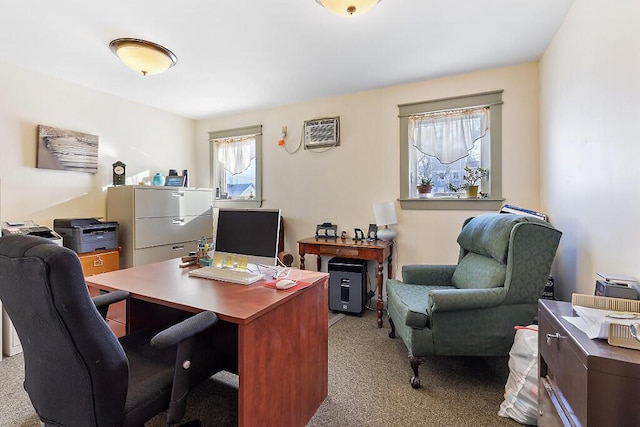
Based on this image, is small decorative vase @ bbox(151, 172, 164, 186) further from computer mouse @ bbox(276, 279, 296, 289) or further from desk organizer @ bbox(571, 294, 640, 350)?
desk organizer @ bbox(571, 294, 640, 350)


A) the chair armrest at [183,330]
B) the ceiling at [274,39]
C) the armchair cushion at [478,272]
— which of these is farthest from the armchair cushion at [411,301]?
the ceiling at [274,39]

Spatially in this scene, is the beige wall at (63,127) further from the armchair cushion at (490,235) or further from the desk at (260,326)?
the armchair cushion at (490,235)

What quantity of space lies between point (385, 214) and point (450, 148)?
38.3 inches

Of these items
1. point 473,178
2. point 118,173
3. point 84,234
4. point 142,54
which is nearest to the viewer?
point 142,54

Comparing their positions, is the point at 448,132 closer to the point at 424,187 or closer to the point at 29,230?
the point at 424,187

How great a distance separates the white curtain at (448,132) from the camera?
10.2ft

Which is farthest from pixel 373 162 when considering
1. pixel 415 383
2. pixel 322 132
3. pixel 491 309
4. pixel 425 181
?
pixel 415 383

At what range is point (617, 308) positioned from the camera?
3.81 ft

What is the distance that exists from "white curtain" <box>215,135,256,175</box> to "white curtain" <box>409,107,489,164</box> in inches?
88.2

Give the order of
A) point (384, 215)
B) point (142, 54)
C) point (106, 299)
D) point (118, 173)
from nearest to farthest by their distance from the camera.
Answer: point (106, 299) < point (142, 54) < point (384, 215) < point (118, 173)

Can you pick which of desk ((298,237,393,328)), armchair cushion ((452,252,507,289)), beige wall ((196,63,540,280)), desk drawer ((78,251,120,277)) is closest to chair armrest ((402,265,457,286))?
armchair cushion ((452,252,507,289))

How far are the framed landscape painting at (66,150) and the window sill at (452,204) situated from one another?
3.52m

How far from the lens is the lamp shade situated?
3.31m

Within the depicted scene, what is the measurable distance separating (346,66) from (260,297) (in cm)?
243
